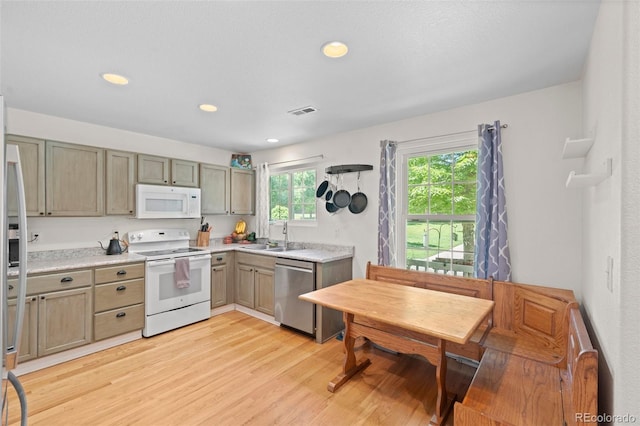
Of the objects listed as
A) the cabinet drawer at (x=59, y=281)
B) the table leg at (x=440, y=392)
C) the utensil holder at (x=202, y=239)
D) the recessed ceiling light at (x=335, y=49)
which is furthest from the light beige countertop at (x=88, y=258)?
the recessed ceiling light at (x=335, y=49)

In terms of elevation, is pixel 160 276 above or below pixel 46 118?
below

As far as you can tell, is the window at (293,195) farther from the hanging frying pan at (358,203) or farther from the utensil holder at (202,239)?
the utensil holder at (202,239)

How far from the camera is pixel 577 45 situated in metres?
1.79

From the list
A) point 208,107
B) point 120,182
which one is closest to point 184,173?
point 120,182

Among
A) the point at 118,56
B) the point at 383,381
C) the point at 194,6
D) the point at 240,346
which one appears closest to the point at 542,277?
the point at 383,381

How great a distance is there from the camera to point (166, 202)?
12.4 ft

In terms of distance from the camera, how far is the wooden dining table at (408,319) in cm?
172

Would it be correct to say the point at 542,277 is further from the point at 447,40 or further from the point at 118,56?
the point at 118,56

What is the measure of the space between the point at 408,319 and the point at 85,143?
155 inches

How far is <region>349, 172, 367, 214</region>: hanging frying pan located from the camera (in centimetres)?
351

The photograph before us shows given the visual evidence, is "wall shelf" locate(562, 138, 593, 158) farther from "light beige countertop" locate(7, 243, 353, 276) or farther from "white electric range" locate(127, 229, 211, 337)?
"white electric range" locate(127, 229, 211, 337)

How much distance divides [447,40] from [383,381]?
2.57m

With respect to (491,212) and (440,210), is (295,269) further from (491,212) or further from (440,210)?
(491,212)

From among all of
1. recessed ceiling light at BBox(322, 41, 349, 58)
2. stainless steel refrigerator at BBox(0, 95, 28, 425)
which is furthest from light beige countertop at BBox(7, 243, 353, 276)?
recessed ceiling light at BBox(322, 41, 349, 58)
